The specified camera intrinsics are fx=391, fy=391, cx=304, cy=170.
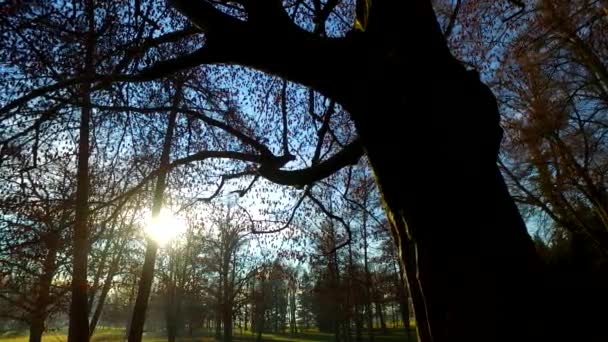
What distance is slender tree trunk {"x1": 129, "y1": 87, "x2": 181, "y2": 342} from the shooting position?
10.2 meters

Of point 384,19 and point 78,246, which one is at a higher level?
point 384,19

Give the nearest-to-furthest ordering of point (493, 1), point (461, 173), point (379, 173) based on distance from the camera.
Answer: point (461, 173), point (379, 173), point (493, 1)

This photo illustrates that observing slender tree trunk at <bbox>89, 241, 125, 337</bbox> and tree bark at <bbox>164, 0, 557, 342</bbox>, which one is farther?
slender tree trunk at <bbox>89, 241, 125, 337</bbox>

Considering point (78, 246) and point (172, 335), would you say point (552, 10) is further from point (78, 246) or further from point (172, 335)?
point (172, 335)

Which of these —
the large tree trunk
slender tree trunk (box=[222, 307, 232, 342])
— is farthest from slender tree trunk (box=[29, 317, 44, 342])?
the large tree trunk

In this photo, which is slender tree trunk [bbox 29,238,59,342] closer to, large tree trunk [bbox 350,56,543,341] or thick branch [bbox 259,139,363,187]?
thick branch [bbox 259,139,363,187]

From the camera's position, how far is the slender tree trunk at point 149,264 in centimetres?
1022

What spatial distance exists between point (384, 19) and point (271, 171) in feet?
6.44

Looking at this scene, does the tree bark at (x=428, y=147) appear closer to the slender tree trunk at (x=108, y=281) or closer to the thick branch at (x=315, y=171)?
the thick branch at (x=315, y=171)

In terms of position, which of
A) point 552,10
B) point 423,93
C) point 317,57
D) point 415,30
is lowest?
point 423,93

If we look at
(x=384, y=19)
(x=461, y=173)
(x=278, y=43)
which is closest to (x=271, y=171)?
(x=278, y=43)

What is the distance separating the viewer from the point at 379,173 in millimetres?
2705

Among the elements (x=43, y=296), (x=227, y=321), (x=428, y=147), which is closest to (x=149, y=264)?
(x=43, y=296)

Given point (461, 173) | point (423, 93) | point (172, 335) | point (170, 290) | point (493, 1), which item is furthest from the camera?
point (170, 290)
